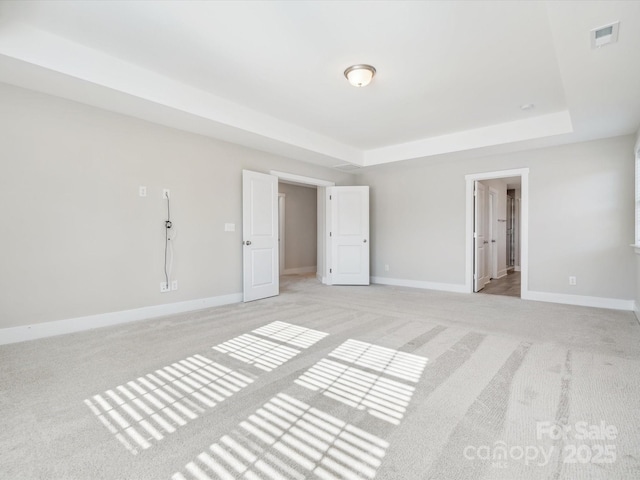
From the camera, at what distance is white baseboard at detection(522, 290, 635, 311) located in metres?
4.45

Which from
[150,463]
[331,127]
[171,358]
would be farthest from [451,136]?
[150,463]

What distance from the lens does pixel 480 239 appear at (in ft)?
20.2

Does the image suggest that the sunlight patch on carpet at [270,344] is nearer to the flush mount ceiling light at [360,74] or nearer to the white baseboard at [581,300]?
the flush mount ceiling light at [360,74]

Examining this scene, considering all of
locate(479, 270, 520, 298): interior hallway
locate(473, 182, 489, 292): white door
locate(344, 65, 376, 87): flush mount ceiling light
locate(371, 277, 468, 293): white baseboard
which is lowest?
locate(479, 270, 520, 298): interior hallway

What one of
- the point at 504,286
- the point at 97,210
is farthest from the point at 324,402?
the point at 504,286

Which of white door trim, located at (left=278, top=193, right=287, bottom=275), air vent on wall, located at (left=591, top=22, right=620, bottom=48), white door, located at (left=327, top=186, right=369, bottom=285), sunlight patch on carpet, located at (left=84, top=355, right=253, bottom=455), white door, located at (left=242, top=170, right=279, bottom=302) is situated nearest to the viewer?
sunlight patch on carpet, located at (left=84, top=355, right=253, bottom=455)

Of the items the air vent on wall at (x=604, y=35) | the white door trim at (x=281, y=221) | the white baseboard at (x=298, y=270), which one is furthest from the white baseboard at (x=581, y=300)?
the white door trim at (x=281, y=221)

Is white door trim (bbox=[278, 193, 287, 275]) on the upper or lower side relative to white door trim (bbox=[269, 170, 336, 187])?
lower

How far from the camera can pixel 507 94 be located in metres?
3.78

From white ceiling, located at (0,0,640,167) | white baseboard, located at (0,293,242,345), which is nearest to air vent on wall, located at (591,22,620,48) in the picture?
white ceiling, located at (0,0,640,167)

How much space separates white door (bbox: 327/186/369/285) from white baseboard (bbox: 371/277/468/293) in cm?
43

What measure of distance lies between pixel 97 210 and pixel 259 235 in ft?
7.24

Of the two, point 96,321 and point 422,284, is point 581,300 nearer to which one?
point 422,284

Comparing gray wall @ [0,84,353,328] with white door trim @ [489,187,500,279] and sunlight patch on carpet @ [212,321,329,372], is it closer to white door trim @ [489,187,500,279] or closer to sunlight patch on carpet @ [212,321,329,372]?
sunlight patch on carpet @ [212,321,329,372]
